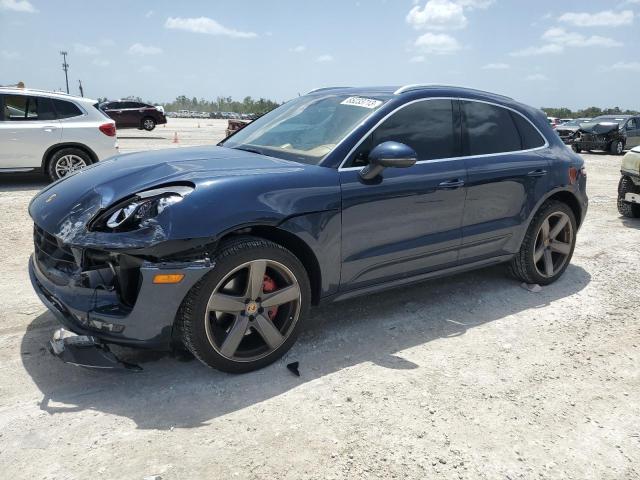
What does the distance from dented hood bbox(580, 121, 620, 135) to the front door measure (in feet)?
61.2

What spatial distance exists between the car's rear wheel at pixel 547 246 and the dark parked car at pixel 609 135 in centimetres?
1735

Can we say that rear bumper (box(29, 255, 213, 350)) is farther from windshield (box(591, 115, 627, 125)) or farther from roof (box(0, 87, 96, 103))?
windshield (box(591, 115, 627, 125))

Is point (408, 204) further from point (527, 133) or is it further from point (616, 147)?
point (616, 147)

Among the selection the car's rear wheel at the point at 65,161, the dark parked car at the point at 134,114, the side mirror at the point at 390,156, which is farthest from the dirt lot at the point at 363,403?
the dark parked car at the point at 134,114

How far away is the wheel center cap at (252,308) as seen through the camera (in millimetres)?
3033

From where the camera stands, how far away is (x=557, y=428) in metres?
2.73

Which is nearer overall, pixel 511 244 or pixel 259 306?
pixel 259 306

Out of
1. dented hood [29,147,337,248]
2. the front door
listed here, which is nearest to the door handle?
the front door

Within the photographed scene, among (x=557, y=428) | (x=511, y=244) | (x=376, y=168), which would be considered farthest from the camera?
(x=511, y=244)

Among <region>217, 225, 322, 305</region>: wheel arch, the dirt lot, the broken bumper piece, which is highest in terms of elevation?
<region>217, 225, 322, 305</region>: wheel arch

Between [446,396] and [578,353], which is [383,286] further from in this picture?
[578,353]

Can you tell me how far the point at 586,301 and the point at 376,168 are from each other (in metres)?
2.45

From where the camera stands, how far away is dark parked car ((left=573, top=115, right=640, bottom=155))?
64.8ft

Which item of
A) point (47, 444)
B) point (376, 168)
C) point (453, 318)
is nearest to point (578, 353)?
point (453, 318)
